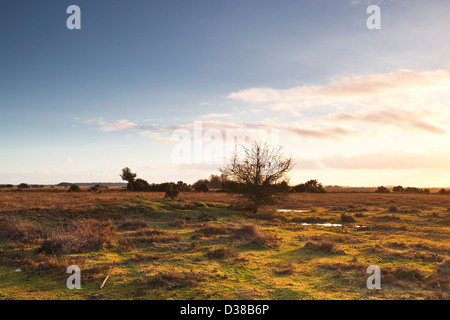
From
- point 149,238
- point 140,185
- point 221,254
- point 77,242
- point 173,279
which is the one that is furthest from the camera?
Result: point 140,185

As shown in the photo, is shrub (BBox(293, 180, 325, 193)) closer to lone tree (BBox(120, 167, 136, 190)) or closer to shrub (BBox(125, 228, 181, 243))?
lone tree (BBox(120, 167, 136, 190))

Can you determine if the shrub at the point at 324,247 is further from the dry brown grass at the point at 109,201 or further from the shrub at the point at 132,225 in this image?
the dry brown grass at the point at 109,201

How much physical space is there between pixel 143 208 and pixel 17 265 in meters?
17.4

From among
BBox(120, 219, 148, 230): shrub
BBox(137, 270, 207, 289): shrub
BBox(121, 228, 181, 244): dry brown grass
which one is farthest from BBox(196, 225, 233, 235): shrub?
BBox(137, 270, 207, 289): shrub

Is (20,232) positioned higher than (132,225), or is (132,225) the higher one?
(20,232)

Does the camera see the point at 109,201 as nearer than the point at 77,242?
No

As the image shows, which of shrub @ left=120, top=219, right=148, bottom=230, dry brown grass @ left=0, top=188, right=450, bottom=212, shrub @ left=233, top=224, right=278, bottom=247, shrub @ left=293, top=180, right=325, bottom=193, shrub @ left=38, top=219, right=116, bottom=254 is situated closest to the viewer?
shrub @ left=38, top=219, right=116, bottom=254

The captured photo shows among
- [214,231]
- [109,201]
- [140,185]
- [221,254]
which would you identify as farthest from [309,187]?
[221,254]

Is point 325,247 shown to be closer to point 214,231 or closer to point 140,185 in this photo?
point 214,231

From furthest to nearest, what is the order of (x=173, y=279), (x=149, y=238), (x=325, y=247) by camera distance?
(x=149, y=238)
(x=325, y=247)
(x=173, y=279)

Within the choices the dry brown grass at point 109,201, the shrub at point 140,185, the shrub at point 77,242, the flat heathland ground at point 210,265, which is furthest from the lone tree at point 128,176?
the shrub at point 77,242

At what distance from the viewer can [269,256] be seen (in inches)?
537

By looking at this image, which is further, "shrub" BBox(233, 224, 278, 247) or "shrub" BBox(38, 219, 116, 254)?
"shrub" BBox(233, 224, 278, 247)
